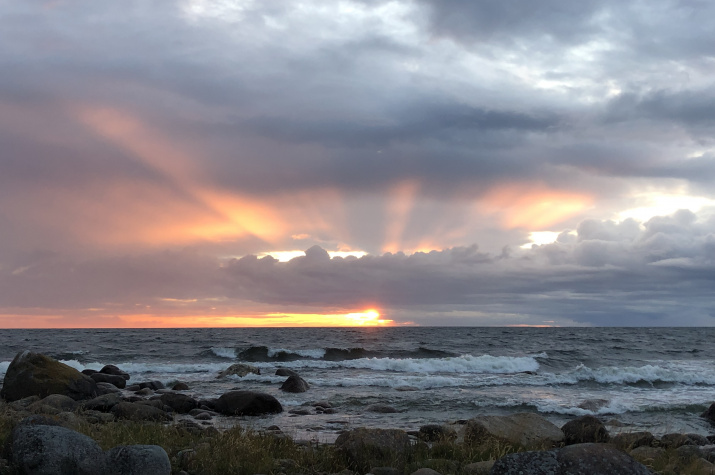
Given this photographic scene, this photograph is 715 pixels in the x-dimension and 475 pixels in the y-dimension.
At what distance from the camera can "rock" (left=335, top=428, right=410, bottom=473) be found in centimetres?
948

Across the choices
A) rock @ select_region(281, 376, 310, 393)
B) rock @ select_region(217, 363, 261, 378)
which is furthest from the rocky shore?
rock @ select_region(217, 363, 261, 378)

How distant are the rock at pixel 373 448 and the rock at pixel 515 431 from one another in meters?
1.94

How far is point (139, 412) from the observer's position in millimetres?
16312

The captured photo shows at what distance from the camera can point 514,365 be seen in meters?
40.3

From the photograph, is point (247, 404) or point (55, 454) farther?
point (247, 404)

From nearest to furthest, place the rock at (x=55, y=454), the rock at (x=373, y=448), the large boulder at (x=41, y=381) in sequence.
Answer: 1. the rock at (x=55, y=454)
2. the rock at (x=373, y=448)
3. the large boulder at (x=41, y=381)

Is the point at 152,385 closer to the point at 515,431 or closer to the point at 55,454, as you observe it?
the point at 515,431

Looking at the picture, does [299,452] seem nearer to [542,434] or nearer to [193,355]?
[542,434]

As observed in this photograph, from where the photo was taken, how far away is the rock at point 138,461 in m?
7.38

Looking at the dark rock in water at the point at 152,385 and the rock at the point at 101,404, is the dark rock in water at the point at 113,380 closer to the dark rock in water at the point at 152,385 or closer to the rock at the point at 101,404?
the dark rock in water at the point at 152,385

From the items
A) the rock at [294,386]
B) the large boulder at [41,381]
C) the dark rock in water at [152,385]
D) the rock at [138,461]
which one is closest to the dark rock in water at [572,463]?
the rock at [138,461]

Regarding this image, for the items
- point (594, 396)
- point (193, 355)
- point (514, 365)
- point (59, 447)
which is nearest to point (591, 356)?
point (514, 365)

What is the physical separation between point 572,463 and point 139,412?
13.5 metres

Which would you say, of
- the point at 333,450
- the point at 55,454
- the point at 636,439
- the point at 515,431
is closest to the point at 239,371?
the point at 515,431
